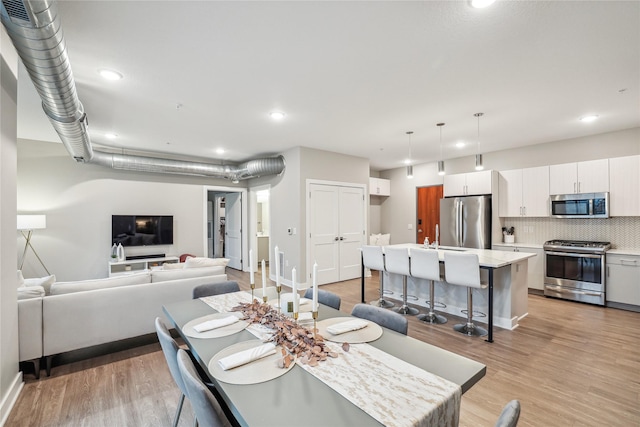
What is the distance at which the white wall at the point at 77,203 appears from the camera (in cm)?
481

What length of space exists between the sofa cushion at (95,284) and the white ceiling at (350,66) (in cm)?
196

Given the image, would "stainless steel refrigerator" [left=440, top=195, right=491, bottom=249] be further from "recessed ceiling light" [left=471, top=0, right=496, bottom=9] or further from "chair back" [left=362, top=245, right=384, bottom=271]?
"recessed ceiling light" [left=471, top=0, right=496, bottom=9]

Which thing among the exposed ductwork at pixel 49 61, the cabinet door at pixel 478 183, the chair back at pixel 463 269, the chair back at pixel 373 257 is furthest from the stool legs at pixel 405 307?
the exposed ductwork at pixel 49 61

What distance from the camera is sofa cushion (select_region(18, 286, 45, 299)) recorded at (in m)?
2.54

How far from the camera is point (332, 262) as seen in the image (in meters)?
5.83

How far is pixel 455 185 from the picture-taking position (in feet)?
19.5

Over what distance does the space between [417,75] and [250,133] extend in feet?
8.88

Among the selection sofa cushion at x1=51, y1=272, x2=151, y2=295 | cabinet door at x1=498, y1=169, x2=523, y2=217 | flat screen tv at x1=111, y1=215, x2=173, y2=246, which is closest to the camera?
sofa cushion at x1=51, y1=272, x2=151, y2=295

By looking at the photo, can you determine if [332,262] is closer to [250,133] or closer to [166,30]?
[250,133]

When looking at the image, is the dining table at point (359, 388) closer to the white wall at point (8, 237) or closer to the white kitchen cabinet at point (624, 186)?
the white wall at point (8, 237)

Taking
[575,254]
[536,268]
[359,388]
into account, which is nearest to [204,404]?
[359,388]

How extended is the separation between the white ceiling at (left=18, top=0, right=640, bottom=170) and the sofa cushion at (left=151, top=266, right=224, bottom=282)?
1943 millimetres

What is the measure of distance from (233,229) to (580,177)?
7.12 meters

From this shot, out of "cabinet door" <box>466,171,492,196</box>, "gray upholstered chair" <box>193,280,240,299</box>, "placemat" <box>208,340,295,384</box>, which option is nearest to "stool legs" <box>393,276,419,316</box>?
"gray upholstered chair" <box>193,280,240,299</box>
